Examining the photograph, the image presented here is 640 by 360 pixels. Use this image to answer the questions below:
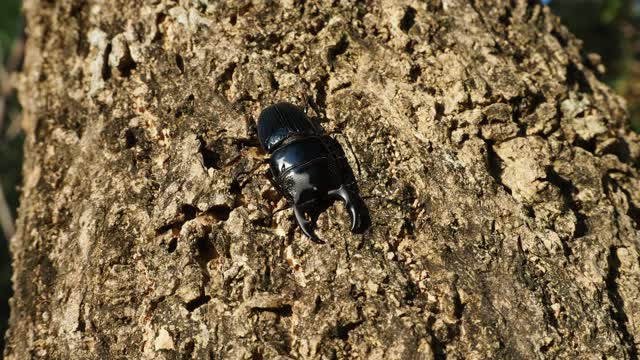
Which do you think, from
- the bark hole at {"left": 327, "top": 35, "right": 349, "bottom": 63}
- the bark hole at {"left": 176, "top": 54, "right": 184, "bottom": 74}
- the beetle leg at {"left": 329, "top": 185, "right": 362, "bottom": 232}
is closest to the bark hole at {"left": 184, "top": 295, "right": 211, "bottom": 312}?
the beetle leg at {"left": 329, "top": 185, "right": 362, "bottom": 232}

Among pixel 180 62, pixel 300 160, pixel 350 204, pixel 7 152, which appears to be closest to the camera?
pixel 350 204

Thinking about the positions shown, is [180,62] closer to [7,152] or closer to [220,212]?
[220,212]

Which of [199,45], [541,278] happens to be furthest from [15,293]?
[541,278]

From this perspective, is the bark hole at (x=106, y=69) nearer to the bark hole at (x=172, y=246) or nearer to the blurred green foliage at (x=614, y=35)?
the bark hole at (x=172, y=246)

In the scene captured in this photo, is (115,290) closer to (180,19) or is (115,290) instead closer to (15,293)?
(15,293)

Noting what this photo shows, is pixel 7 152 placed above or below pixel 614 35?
above

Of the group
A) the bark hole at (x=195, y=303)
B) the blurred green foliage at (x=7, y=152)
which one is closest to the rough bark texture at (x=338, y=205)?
the bark hole at (x=195, y=303)

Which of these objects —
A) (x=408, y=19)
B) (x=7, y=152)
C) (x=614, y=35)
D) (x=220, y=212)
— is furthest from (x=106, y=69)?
(x=614, y=35)
